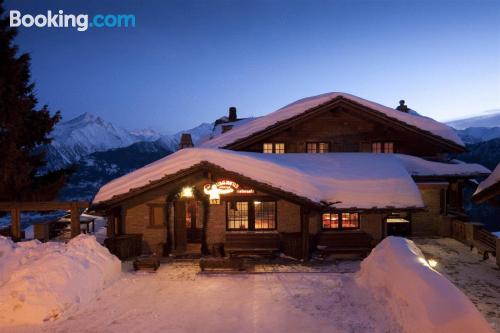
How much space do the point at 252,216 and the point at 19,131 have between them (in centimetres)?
1421

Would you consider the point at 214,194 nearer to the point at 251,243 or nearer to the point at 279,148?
the point at 251,243

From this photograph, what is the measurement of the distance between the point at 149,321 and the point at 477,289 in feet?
33.5

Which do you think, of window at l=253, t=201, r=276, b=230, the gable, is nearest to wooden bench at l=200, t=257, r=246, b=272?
window at l=253, t=201, r=276, b=230

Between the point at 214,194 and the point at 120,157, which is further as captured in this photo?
the point at 120,157

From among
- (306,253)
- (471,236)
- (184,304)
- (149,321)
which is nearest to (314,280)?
(306,253)

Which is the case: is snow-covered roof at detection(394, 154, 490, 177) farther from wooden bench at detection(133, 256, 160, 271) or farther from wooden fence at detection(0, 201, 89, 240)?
wooden fence at detection(0, 201, 89, 240)

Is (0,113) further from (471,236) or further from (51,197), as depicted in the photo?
(471,236)

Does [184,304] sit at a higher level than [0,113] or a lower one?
lower

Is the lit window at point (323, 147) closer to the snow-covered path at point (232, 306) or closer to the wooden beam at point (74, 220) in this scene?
the snow-covered path at point (232, 306)

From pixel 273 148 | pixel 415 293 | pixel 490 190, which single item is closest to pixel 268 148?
pixel 273 148

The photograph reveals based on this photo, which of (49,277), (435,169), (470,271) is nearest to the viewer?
(49,277)

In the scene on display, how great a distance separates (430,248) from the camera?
16.3 m

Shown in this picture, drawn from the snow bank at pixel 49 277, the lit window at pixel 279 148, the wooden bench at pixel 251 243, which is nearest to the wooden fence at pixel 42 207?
the snow bank at pixel 49 277

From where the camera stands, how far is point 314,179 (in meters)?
16.1
